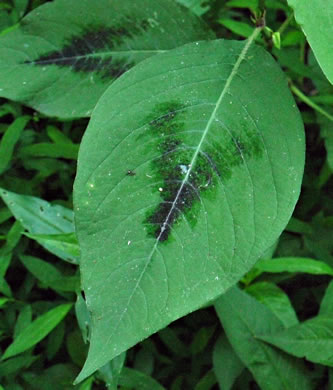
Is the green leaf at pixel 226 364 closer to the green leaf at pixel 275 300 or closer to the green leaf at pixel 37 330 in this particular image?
the green leaf at pixel 275 300

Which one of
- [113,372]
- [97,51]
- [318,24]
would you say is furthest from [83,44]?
[113,372]

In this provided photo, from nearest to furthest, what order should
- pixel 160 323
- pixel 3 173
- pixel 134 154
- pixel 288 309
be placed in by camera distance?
pixel 160 323, pixel 134 154, pixel 288 309, pixel 3 173

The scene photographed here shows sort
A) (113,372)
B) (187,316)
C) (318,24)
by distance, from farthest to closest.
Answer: (187,316), (113,372), (318,24)

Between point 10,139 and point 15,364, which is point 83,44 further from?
point 15,364

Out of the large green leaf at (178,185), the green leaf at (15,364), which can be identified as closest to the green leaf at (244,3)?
the large green leaf at (178,185)

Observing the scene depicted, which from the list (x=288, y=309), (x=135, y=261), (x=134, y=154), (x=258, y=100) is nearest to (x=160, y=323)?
(x=135, y=261)

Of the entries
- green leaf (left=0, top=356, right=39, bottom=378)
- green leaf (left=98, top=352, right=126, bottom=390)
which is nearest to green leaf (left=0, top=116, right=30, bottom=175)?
green leaf (left=0, top=356, right=39, bottom=378)

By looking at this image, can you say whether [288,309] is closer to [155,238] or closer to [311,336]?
[311,336]

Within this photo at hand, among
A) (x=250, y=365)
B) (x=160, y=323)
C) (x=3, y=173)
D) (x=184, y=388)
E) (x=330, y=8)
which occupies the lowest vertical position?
(x=184, y=388)
